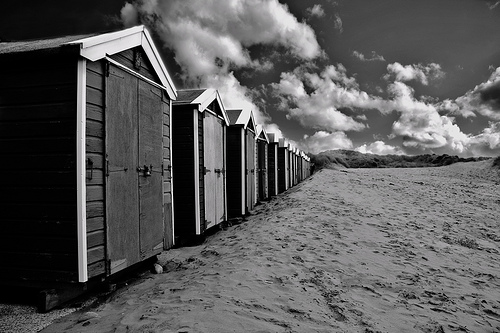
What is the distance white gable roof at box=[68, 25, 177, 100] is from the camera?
366 cm

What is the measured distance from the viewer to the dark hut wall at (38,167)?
3.62 metres

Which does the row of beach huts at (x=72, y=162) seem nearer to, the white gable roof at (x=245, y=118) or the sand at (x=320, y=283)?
the sand at (x=320, y=283)

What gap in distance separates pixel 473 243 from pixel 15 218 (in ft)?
28.7

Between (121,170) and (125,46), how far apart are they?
1821mm

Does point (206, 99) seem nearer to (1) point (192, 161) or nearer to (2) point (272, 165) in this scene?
(1) point (192, 161)

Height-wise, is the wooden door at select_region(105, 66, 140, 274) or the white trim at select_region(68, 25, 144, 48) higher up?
the white trim at select_region(68, 25, 144, 48)

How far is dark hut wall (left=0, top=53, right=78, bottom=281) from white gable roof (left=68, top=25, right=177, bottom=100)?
0.78 feet

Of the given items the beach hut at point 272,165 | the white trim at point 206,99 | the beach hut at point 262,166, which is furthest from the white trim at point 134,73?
the beach hut at point 272,165

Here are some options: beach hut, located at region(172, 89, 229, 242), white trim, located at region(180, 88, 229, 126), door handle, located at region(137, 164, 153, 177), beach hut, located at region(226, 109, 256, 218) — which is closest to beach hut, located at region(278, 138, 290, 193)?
beach hut, located at region(226, 109, 256, 218)

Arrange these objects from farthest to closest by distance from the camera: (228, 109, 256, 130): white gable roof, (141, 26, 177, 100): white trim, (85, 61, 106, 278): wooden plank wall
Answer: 1. (228, 109, 256, 130): white gable roof
2. (141, 26, 177, 100): white trim
3. (85, 61, 106, 278): wooden plank wall

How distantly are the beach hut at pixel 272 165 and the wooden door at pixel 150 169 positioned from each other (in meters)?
11.1

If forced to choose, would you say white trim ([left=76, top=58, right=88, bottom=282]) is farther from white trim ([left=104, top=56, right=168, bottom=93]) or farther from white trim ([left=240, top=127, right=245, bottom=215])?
white trim ([left=240, top=127, right=245, bottom=215])

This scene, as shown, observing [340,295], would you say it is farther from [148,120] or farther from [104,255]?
[148,120]

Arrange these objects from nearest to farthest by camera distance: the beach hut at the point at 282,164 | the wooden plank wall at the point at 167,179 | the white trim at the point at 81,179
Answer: the white trim at the point at 81,179 → the wooden plank wall at the point at 167,179 → the beach hut at the point at 282,164
